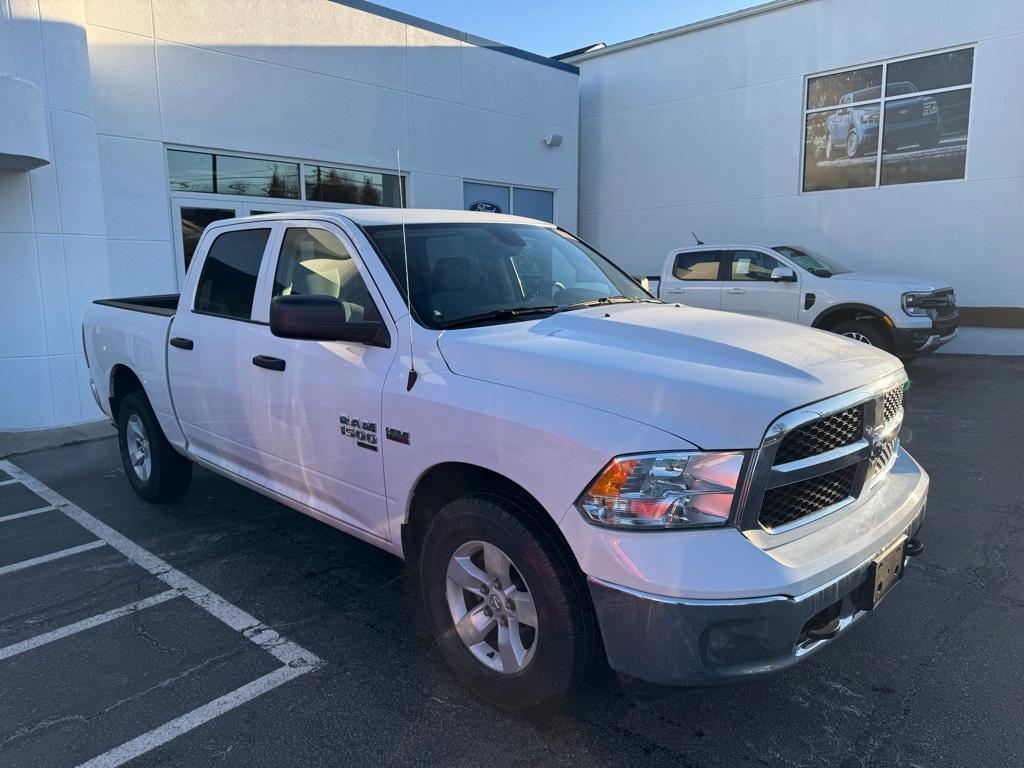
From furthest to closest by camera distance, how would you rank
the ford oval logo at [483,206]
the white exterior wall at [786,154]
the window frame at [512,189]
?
the ford oval logo at [483,206] < the window frame at [512,189] < the white exterior wall at [786,154]

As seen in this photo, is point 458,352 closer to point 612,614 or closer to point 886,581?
point 612,614

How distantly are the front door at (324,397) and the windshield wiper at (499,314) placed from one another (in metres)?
0.29

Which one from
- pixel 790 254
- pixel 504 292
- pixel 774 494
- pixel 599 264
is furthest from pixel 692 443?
pixel 790 254

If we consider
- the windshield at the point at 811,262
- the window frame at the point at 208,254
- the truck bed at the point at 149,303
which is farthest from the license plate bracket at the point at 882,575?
the windshield at the point at 811,262

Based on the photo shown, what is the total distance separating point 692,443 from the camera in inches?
92.1

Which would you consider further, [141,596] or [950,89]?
[950,89]

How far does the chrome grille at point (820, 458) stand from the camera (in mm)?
2371

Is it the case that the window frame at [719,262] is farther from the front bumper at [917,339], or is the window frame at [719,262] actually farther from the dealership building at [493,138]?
the dealership building at [493,138]

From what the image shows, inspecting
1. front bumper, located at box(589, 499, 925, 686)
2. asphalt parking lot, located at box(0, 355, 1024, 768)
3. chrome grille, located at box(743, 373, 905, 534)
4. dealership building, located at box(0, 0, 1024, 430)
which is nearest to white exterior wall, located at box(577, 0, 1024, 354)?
dealership building, located at box(0, 0, 1024, 430)

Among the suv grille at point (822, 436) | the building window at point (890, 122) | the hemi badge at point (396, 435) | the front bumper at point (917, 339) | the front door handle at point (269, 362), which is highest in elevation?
the building window at point (890, 122)

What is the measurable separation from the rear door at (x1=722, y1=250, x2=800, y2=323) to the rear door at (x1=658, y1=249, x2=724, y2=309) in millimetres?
168

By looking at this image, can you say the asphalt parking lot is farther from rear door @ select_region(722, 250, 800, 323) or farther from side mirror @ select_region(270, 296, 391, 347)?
rear door @ select_region(722, 250, 800, 323)

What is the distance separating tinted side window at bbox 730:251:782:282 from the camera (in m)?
10.9

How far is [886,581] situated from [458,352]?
6.06 feet
